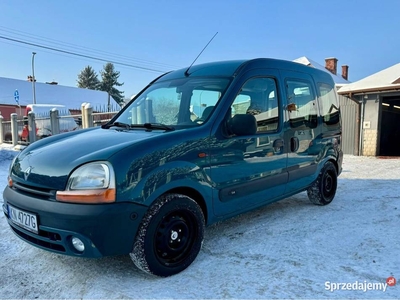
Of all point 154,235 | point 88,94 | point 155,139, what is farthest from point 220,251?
point 88,94

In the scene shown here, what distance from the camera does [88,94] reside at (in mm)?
40281

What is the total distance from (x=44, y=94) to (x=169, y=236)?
40.2 meters

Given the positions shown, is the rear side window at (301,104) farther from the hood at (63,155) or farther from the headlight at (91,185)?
the headlight at (91,185)

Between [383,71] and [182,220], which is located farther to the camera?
[383,71]

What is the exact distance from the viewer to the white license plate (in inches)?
92.0

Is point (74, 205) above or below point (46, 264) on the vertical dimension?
above

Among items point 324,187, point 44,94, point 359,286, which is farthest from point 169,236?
point 44,94

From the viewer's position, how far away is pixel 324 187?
4.57 m

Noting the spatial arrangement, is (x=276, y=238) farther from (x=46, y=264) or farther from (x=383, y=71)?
(x=383, y=71)

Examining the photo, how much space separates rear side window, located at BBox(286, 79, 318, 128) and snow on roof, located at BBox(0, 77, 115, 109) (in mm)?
35120

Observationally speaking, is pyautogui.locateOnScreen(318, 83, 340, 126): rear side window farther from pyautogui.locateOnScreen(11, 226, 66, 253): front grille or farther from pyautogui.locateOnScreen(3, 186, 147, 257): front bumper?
pyautogui.locateOnScreen(11, 226, 66, 253): front grille

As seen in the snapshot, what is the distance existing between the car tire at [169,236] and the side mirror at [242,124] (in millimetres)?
799

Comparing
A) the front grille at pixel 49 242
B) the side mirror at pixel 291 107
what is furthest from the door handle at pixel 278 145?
the front grille at pixel 49 242

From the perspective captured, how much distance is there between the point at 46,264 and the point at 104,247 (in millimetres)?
1019
